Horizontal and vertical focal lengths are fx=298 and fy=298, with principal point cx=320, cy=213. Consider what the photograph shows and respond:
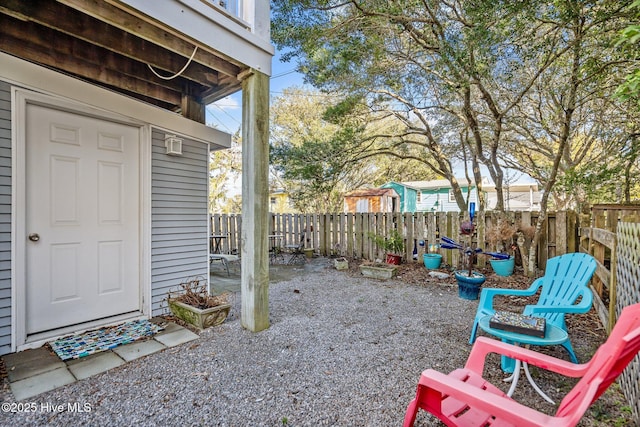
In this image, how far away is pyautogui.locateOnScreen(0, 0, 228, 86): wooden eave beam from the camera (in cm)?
239

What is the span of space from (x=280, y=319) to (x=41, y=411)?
201 cm

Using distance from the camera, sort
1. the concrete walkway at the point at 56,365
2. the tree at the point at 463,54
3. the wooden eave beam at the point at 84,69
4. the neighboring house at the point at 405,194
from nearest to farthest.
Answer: the concrete walkway at the point at 56,365 → the wooden eave beam at the point at 84,69 → the tree at the point at 463,54 → the neighboring house at the point at 405,194

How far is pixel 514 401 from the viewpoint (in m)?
1.34

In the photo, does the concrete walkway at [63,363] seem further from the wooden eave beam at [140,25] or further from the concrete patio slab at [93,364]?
the wooden eave beam at [140,25]

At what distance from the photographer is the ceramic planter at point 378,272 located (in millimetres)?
5473

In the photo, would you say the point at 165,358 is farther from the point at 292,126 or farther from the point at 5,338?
the point at 292,126

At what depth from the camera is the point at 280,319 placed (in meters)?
3.39

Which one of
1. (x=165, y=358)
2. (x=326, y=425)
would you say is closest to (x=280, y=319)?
(x=165, y=358)

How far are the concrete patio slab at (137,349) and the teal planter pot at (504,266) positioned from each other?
5084 millimetres

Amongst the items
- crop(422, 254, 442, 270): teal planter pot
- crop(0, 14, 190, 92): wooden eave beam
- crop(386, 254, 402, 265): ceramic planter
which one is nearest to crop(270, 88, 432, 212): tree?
crop(386, 254, 402, 265): ceramic planter

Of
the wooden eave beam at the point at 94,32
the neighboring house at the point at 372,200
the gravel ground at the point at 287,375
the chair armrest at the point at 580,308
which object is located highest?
the wooden eave beam at the point at 94,32

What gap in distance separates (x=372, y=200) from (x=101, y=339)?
42.9 feet

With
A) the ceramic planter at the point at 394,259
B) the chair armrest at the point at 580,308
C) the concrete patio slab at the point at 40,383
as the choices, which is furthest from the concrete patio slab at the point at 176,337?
the ceramic planter at the point at 394,259

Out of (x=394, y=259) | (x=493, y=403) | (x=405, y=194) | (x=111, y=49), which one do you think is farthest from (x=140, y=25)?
(x=405, y=194)
